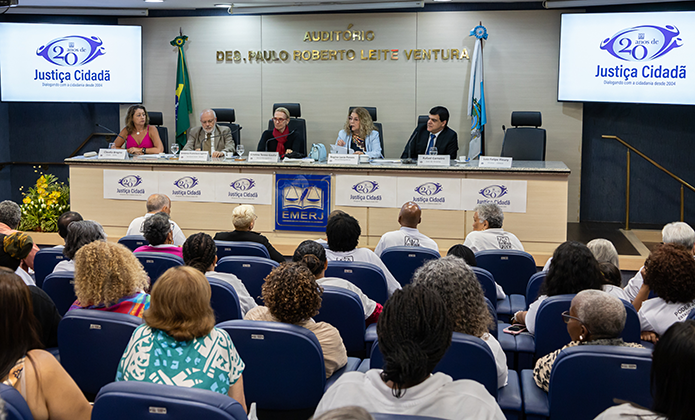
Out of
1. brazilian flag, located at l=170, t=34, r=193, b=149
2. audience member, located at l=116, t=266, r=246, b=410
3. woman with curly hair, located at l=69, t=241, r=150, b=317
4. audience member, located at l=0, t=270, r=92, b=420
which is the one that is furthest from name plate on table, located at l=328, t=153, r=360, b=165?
audience member, located at l=0, t=270, r=92, b=420

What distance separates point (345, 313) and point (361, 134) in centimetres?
404

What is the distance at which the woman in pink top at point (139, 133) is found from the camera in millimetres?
6573

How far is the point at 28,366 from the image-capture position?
150 centimetres

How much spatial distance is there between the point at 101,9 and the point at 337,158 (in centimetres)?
436

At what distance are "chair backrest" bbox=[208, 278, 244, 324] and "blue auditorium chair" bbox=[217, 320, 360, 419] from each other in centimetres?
53

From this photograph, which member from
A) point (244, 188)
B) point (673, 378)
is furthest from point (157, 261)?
point (244, 188)

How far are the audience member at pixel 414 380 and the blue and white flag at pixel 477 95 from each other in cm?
608

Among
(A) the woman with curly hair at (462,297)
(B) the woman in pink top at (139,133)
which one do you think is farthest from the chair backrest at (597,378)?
(B) the woman in pink top at (139,133)

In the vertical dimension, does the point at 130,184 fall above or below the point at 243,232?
above

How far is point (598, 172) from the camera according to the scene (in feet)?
24.3

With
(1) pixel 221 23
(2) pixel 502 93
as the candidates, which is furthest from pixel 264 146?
(2) pixel 502 93

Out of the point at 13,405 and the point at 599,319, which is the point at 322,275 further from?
the point at 13,405

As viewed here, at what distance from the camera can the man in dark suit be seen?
19.9ft

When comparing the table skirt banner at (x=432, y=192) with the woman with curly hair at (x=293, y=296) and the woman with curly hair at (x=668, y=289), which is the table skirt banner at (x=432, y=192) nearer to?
the woman with curly hair at (x=668, y=289)
